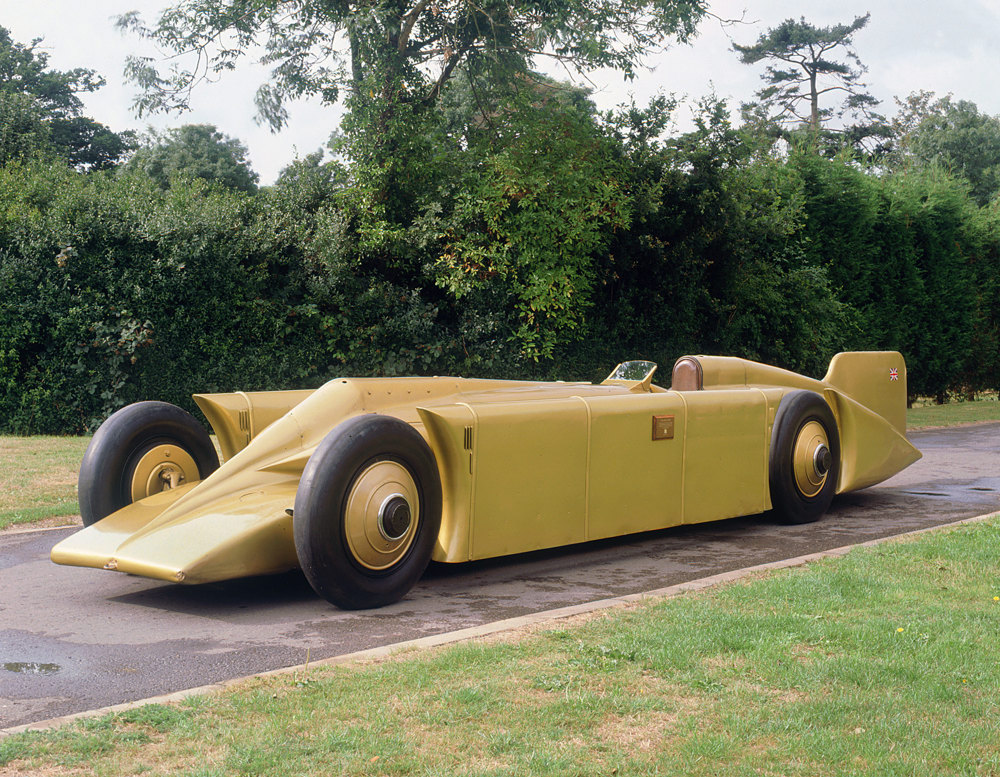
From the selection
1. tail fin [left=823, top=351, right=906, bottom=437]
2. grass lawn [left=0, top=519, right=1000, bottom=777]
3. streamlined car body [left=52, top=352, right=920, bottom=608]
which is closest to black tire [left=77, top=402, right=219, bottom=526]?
streamlined car body [left=52, top=352, right=920, bottom=608]

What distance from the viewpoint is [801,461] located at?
8.48 meters

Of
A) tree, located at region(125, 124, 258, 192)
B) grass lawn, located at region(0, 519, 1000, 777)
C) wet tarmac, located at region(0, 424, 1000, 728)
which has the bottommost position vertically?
wet tarmac, located at region(0, 424, 1000, 728)

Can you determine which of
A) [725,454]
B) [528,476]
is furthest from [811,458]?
[528,476]

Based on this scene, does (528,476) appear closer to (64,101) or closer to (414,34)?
(414,34)

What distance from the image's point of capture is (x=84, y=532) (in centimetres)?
589

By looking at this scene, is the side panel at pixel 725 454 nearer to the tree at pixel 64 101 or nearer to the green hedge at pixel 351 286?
the green hedge at pixel 351 286

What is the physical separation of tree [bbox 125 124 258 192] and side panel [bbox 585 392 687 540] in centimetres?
3669

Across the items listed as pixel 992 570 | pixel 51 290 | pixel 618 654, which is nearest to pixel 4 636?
pixel 618 654

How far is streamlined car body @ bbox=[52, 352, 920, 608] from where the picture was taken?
18.1 ft

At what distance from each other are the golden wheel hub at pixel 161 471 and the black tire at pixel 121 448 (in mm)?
29

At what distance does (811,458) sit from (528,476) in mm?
3179

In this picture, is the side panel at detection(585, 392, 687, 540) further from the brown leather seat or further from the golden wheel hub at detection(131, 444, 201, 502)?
the golden wheel hub at detection(131, 444, 201, 502)

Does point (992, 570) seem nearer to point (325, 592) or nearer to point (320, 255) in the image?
point (325, 592)

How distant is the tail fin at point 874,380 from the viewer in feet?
30.9
